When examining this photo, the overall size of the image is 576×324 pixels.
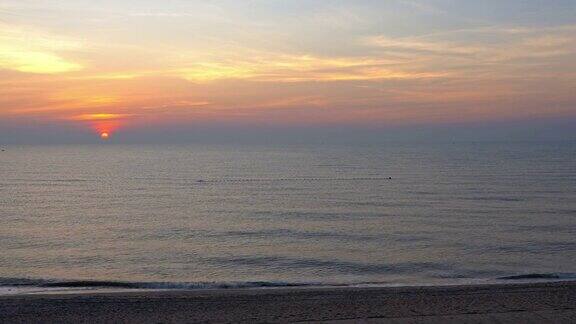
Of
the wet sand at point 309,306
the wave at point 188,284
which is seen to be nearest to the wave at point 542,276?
the wave at point 188,284

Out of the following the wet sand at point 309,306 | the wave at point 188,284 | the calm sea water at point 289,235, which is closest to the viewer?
the wet sand at point 309,306

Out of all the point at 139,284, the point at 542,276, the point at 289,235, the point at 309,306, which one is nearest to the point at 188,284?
the point at 139,284

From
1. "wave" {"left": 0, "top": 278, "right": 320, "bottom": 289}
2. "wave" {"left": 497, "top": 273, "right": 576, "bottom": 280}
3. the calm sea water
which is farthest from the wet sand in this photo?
the calm sea water

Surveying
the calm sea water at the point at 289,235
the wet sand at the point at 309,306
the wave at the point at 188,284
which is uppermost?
the wet sand at the point at 309,306

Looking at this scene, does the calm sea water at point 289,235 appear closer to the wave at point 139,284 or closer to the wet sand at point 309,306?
the wave at point 139,284

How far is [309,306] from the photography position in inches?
543

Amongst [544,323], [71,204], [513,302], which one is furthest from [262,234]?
[71,204]

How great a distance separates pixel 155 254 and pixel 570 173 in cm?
6888

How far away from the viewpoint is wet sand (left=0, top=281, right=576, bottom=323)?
12531 millimetres

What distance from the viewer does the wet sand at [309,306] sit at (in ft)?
41.1

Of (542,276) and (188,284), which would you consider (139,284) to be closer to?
(188,284)

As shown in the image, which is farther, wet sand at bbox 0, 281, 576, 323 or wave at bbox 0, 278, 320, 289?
wave at bbox 0, 278, 320, 289

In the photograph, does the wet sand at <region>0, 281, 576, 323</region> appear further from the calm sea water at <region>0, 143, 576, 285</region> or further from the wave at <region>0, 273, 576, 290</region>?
the calm sea water at <region>0, 143, 576, 285</region>

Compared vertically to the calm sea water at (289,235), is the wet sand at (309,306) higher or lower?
higher
